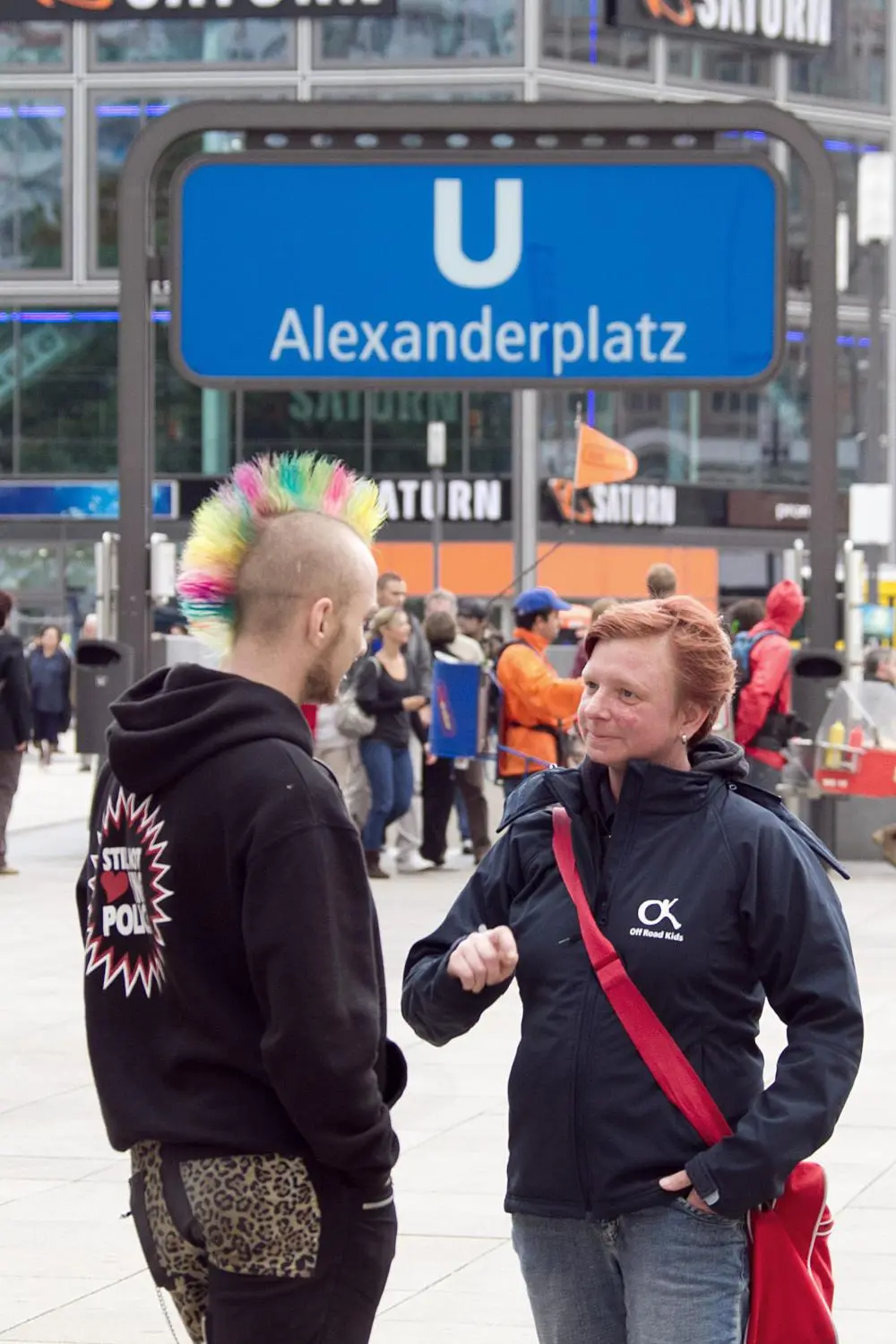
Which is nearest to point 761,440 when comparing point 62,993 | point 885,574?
point 885,574

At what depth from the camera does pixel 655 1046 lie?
3.18 meters

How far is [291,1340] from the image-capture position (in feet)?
9.56

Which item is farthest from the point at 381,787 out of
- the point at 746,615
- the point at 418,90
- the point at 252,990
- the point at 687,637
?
the point at 418,90

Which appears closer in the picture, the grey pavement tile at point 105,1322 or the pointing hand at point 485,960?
the pointing hand at point 485,960

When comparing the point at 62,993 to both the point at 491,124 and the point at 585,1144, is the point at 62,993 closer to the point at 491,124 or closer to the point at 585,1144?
the point at 491,124

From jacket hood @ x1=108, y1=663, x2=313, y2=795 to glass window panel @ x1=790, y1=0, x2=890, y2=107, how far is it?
145 feet

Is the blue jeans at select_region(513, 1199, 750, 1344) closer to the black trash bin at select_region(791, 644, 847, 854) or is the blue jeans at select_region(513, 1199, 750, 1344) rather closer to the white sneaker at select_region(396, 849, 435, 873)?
the black trash bin at select_region(791, 644, 847, 854)

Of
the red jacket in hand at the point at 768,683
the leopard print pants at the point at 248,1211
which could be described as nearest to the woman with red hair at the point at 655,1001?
the leopard print pants at the point at 248,1211

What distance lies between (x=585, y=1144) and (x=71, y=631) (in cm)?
4101

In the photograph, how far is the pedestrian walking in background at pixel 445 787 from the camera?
15602 millimetres

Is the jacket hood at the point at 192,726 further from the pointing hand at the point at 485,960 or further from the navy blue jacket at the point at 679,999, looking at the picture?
the navy blue jacket at the point at 679,999

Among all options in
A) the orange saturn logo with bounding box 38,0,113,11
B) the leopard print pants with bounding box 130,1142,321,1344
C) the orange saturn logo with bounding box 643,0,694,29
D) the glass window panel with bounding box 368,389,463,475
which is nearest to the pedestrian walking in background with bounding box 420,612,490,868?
the orange saturn logo with bounding box 38,0,113,11

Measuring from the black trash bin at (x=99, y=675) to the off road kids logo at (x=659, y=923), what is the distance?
476 inches

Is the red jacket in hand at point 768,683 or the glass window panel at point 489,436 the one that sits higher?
the glass window panel at point 489,436
